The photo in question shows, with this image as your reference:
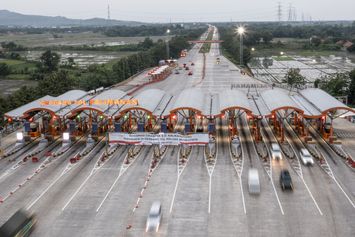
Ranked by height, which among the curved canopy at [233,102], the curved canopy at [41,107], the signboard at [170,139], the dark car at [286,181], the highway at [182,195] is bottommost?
the highway at [182,195]

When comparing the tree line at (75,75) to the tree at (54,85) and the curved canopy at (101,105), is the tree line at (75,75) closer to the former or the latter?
the tree at (54,85)

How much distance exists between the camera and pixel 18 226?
27766mm

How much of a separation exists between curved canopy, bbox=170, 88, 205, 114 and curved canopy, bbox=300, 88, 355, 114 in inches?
558

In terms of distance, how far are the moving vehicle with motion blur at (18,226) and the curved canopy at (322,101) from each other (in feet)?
115

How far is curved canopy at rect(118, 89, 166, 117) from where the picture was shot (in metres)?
52.2

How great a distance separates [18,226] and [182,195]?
44.6 feet

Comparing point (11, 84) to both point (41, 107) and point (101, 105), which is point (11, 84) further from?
point (101, 105)

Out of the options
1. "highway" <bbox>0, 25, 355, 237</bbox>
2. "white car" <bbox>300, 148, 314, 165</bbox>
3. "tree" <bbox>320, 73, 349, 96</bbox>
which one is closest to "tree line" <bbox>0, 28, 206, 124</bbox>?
"highway" <bbox>0, 25, 355, 237</bbox>

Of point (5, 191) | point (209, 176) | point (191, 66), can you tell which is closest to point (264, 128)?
point (209, 176)

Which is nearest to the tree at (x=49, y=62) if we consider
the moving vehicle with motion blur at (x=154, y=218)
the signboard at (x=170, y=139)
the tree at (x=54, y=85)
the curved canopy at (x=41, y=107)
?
the tree at (x=54, y=85)

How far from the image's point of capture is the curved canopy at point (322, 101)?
163ft

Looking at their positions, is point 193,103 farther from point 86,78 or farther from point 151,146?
point 86,78

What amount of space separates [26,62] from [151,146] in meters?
113

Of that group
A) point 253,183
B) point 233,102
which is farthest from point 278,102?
point 253,183
